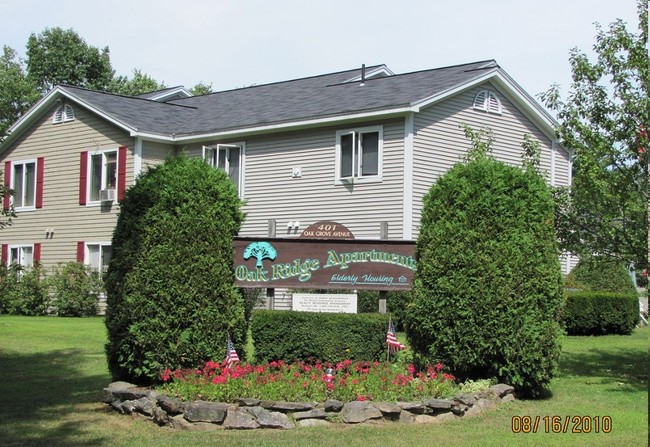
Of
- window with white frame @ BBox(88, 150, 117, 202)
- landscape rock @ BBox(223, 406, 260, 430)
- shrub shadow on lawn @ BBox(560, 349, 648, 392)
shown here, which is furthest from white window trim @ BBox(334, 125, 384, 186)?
landscape rock @ BBox(223, 406, 260, 430)

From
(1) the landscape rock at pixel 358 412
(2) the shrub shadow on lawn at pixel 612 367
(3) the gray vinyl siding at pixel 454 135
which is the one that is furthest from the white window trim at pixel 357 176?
(1) the landscape rock at pixel 358 412

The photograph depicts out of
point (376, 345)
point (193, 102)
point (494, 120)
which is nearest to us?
point (376, 345)

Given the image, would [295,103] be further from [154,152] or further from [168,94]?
[168,94]

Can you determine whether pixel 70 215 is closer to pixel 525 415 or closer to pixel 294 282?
pixel 294 282

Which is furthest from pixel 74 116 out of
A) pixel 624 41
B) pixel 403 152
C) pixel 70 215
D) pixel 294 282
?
pixel 624 41

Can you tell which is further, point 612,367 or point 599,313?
point 599,313

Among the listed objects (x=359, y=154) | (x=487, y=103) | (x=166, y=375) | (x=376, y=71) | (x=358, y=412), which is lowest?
(x=358, y=412)

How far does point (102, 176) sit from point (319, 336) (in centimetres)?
1712

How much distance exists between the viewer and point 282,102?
2558 cm

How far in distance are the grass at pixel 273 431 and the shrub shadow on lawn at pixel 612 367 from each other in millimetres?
19

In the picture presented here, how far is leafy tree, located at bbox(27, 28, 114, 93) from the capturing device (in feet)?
165

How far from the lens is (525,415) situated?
9.23 meters

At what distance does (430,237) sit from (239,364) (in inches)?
110
